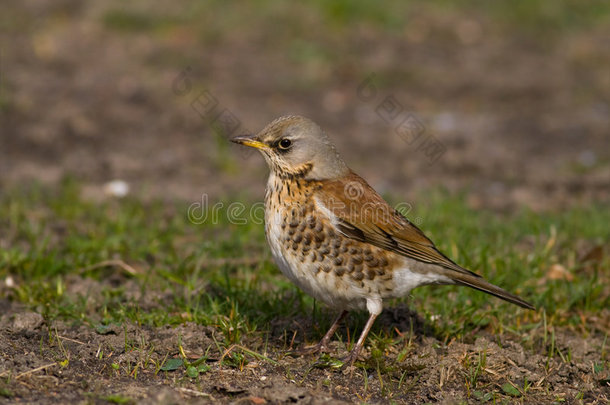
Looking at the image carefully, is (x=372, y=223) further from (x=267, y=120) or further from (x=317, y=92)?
(x=317, y=92)

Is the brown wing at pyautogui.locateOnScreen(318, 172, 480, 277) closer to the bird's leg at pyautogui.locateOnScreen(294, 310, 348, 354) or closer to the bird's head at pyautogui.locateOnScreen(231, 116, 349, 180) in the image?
the bird's head at pyautogui.locateOnScreen(231, 116, 349, 180)

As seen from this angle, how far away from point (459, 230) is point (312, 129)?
104 inches

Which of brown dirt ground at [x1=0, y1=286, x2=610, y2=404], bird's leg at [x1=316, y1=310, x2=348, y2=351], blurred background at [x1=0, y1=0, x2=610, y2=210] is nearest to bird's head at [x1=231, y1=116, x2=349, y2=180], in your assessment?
bird's leg at [x1=316, y1=310, x2=348, y2=351]

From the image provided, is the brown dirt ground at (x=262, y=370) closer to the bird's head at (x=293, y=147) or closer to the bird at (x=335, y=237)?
the bird at (x=335, y=237)

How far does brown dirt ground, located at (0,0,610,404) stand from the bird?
0.51 meters

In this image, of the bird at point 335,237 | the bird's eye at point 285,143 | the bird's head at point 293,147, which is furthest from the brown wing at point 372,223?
the bird's eye at point 285,143

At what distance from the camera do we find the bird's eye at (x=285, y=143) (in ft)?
17.6

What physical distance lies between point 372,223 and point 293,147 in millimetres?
762

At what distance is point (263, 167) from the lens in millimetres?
9719

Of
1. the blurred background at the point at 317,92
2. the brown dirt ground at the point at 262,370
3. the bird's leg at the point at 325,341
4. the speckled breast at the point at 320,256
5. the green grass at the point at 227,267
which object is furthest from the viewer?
the blurred background at the point at 317,92

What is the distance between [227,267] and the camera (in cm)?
657

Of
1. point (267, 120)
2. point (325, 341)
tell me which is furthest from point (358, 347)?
point (267, 120)

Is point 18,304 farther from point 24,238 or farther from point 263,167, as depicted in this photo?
point 263,167

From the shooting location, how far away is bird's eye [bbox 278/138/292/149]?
17.6 feet
